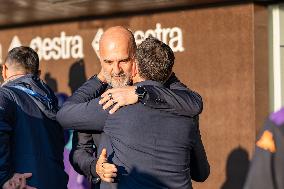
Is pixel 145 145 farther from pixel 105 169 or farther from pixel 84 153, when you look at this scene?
pixel 84 153

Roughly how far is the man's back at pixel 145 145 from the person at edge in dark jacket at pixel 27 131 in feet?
3.16

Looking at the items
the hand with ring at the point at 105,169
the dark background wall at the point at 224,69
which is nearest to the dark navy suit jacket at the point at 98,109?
the hand with ring at the point at 105,169

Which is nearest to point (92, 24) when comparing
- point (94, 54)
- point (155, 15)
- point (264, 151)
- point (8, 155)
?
point (94, 54)

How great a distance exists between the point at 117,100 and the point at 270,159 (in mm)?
1423

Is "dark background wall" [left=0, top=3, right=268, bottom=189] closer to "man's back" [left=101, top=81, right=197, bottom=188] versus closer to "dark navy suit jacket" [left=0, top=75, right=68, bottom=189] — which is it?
"dark navy suit jacket" [left=0, top=75, right=68, bottom=189]

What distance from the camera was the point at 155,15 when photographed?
8055mm

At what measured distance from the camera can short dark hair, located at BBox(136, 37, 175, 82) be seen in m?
3.64

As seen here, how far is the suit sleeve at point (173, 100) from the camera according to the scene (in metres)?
3.56

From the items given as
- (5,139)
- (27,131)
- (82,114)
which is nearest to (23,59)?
(27,131)

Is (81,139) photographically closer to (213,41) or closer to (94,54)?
(213,41)

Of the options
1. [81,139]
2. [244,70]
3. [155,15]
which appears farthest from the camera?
[155,15]

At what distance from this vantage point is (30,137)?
14.6ft

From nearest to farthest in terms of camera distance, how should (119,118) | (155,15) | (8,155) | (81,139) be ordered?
(119,118), (81,139), (8,155), (155,15)

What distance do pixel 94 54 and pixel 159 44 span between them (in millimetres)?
4943
